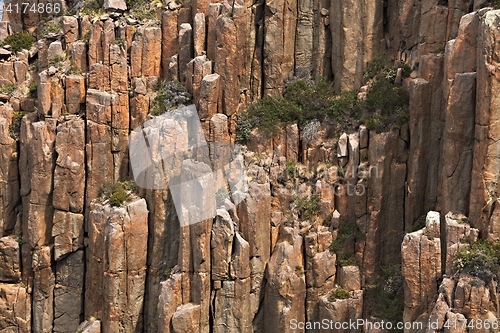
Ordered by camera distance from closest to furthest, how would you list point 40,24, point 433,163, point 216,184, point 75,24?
point 433,163, point 216,184, point 75,24, point 40,24

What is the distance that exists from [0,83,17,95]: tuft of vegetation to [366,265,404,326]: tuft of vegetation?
2195 centimetres

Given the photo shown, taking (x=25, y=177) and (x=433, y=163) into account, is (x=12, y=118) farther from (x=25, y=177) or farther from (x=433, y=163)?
(x=433, y=163)

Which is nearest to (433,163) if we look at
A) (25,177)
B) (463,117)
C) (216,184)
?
(463,117)

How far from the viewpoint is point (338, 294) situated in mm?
49219

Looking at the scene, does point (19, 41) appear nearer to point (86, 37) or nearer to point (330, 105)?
point (86, 37)

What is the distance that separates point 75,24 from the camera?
55.4 meters

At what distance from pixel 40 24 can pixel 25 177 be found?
29.5 ft

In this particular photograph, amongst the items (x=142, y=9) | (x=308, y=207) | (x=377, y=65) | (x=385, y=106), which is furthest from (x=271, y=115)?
(x=142, y=9)

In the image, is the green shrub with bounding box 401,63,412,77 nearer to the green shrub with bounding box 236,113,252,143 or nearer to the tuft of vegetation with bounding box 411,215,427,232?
the tuft of vegetation with bounding box 411,215,427,232

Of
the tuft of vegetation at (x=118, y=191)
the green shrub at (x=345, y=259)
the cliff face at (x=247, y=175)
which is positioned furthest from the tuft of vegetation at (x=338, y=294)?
the tuft of vegetation at (x=118, y=191)

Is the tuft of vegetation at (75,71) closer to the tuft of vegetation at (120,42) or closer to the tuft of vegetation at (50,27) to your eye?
the tuft of vegetation at (120,42)

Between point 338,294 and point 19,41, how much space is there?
22.7m

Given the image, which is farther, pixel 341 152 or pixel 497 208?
pixel 341 152

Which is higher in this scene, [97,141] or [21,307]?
[97,141]
